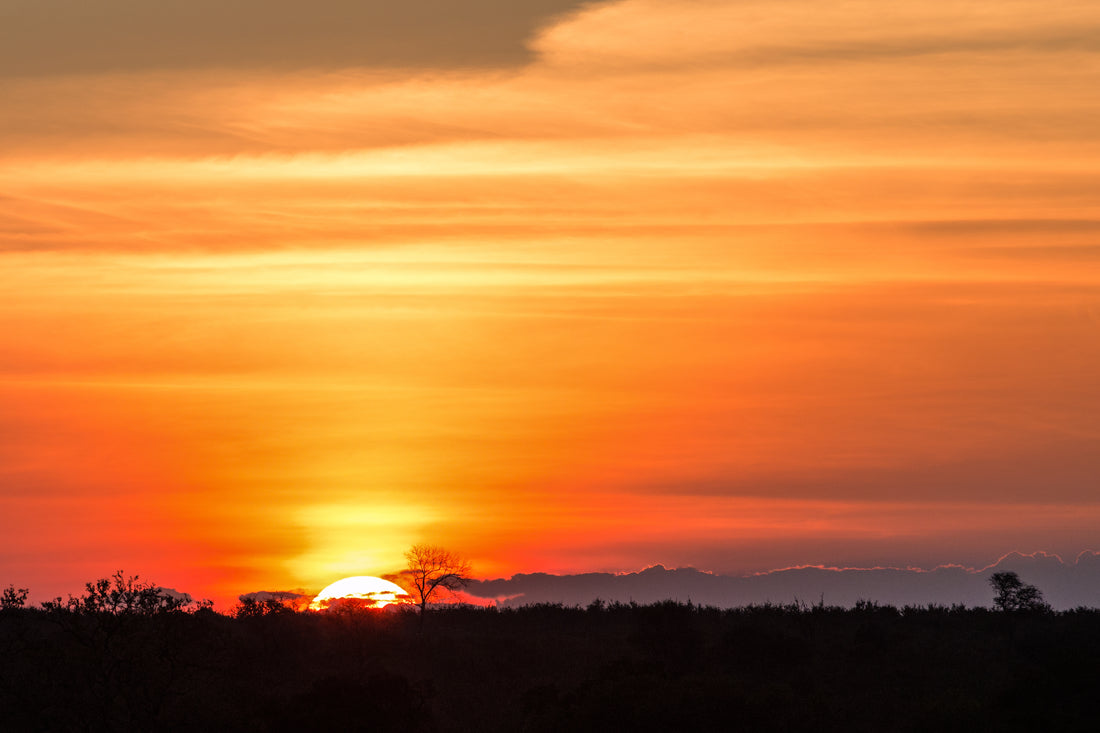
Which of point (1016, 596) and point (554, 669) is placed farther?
point (1016, 596)

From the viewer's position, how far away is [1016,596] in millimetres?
64125

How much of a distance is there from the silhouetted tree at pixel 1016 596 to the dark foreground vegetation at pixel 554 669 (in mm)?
1007

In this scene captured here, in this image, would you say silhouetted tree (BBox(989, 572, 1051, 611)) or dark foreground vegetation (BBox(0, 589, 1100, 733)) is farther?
silhouetted tree (BBox(989, 572, 1051, 611))

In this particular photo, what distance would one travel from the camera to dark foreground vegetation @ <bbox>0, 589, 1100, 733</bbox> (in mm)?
35844

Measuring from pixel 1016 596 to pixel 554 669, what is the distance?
25699 millimetres

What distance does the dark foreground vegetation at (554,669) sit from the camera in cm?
3584

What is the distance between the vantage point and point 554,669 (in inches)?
2095

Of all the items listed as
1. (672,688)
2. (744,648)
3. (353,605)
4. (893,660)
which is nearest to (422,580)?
(353,605)

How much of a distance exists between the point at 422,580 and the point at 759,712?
30.9 m

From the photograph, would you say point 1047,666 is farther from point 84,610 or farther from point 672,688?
point 84,610

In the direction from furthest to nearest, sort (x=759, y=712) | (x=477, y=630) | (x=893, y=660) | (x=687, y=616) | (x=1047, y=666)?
(x=477, y=630) → (x=687, y=616) → (x=893, y=660) → (x=1047, y=666) → (x=759, y=712)

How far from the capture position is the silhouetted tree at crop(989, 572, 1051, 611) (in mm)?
63688

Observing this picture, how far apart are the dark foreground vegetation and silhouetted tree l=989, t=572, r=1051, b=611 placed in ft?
3.30

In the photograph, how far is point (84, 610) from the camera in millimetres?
36281
